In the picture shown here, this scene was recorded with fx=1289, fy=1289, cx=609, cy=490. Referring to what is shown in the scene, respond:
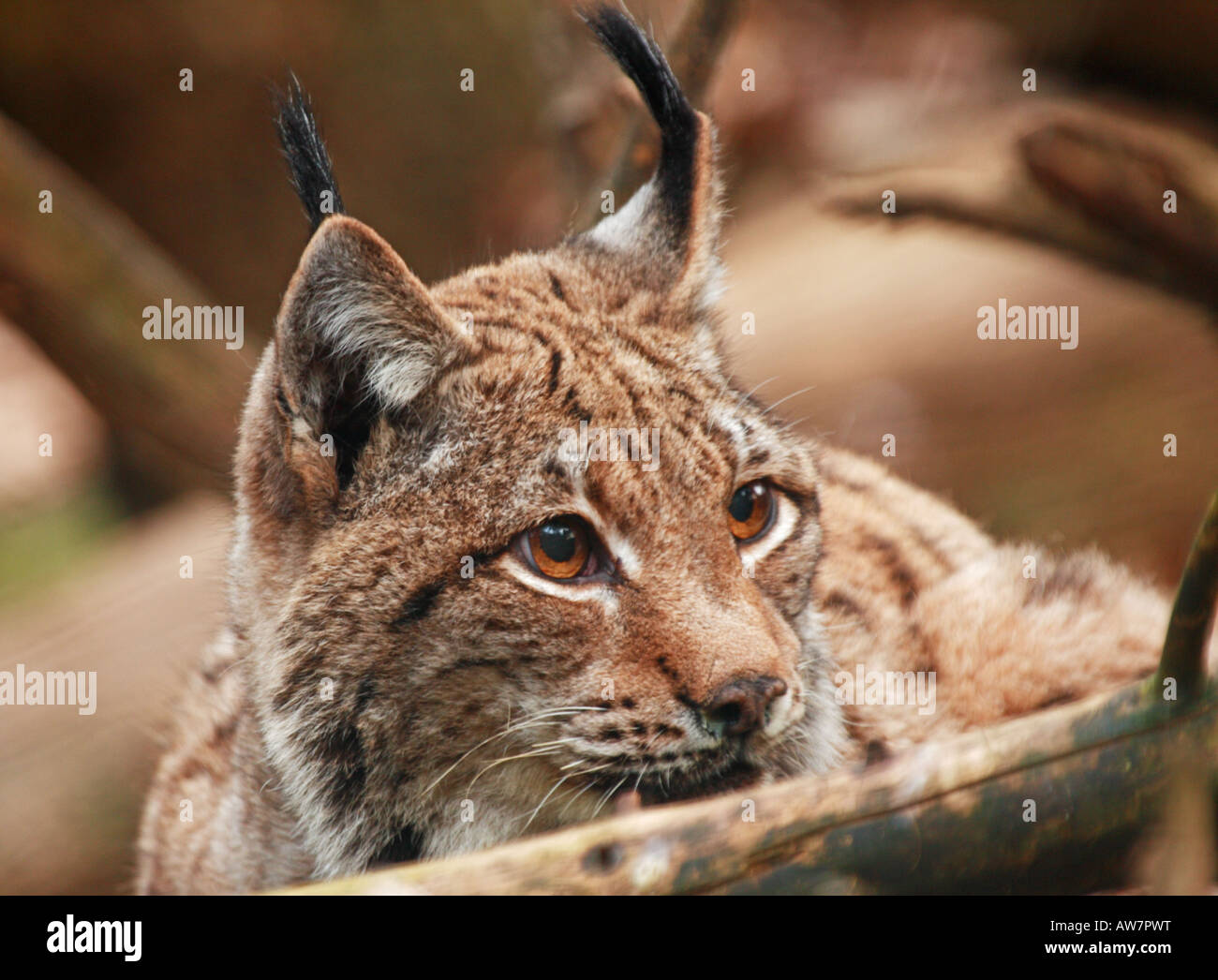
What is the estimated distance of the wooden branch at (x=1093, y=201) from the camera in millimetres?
5805

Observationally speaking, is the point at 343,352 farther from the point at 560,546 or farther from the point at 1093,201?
the point at 1093,201

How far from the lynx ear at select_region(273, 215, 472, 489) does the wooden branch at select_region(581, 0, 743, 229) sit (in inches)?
95.9

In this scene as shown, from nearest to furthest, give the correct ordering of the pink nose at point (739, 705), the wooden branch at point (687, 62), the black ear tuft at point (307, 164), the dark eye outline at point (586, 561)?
the pink nose at point (739, 705)
the dark eye outline at point (586, 561)
the black ear tuft at point (307, 164)
the wooden branch at point (687, 62)

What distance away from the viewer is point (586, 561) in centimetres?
309

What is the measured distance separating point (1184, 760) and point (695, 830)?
921 mm

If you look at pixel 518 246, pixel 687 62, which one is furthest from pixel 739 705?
pixel 687 62

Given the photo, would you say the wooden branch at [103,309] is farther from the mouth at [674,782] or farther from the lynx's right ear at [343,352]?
the mouth at [674,782]

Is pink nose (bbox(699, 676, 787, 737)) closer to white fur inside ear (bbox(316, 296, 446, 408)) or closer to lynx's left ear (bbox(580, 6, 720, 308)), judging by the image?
white fur inside ear (bbox(316, 296, 446, 408))

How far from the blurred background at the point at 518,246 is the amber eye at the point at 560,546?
1.50 metres

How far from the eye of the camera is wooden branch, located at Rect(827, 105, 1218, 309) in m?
5.80

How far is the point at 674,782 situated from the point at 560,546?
61 cm
